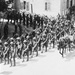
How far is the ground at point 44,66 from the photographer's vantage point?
12070mm

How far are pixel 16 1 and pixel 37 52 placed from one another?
2601 centimetres

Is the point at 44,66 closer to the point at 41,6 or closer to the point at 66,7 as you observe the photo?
the point at 41,6

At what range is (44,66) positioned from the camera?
42.2 feet

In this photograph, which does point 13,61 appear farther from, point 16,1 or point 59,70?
point 16,1

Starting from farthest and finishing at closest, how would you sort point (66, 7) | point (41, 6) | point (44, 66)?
1. point (66, 7)
2. point (41, 6)
3. point (44, 66)

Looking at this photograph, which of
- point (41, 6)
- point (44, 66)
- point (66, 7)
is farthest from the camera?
point (66, 7)

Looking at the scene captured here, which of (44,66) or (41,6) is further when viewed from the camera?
(41,6)

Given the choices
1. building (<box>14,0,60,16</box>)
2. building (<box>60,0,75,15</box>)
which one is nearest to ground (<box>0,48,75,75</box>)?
building (<box>60,0,75,15</box>)

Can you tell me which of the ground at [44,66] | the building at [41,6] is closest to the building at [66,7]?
the building at [41,6]

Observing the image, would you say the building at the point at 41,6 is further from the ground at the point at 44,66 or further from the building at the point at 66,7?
the ground at the point at 44,66

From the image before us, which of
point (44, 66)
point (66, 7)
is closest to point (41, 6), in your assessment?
point (66, 7)

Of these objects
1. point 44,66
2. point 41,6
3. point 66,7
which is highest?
point 41,6

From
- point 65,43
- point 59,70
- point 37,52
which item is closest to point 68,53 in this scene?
point 65,43

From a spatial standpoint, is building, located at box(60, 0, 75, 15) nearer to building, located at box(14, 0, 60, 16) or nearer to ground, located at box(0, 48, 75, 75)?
building, located at box(14, 0, 60, 16)
